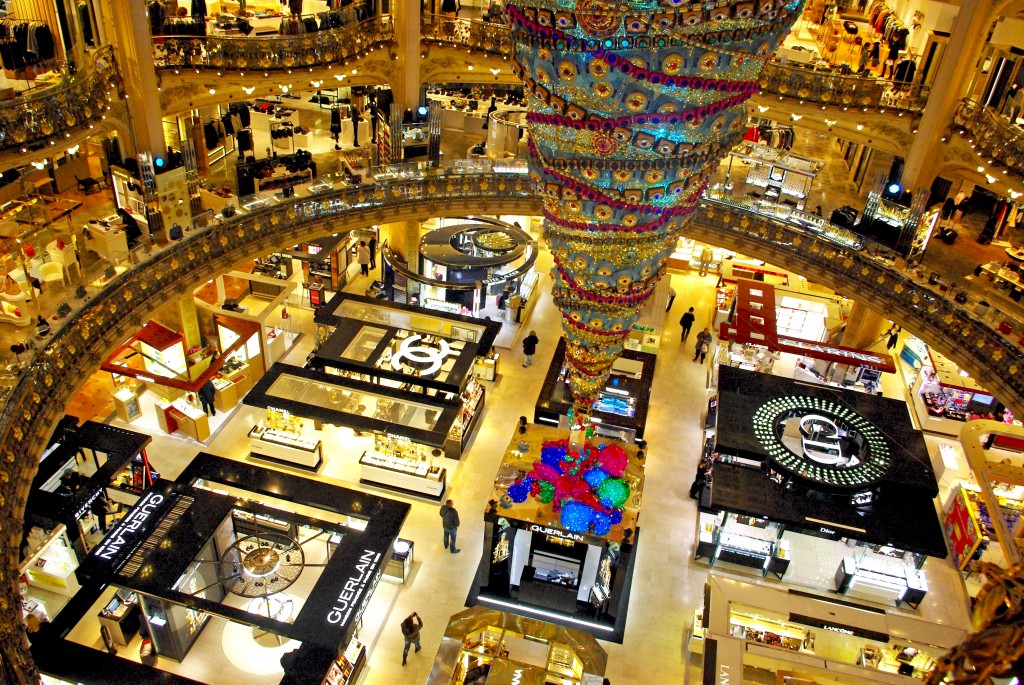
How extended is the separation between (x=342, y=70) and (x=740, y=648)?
17.8 metres

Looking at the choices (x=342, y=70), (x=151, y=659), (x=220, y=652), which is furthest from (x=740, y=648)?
(x=342, y=70)

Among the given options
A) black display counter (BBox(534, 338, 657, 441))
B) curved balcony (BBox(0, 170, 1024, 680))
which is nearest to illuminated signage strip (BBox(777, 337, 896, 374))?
curved balcony (BBox(0, 170, 1024, 680))

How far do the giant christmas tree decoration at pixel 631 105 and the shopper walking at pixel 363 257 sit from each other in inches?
856

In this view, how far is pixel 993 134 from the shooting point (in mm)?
18969

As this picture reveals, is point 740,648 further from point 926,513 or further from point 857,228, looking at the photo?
point 857,228

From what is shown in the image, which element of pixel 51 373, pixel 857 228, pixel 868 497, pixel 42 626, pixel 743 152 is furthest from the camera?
pixel 743 152

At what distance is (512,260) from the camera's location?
79.8 ft

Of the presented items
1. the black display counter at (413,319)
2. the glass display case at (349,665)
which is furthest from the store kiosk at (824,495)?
the glass display case at (349,665)

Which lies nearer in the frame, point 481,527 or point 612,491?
point 612,491

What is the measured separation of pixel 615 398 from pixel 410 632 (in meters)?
7.98

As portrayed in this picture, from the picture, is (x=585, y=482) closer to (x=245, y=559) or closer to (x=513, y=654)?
(x=513, y=654)

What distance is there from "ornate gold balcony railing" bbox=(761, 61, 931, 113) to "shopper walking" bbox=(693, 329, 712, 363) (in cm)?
693

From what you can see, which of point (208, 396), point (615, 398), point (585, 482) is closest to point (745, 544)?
point (615, 398)

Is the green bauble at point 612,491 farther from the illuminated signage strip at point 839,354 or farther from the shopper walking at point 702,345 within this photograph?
the shopper walking at point 702,345
